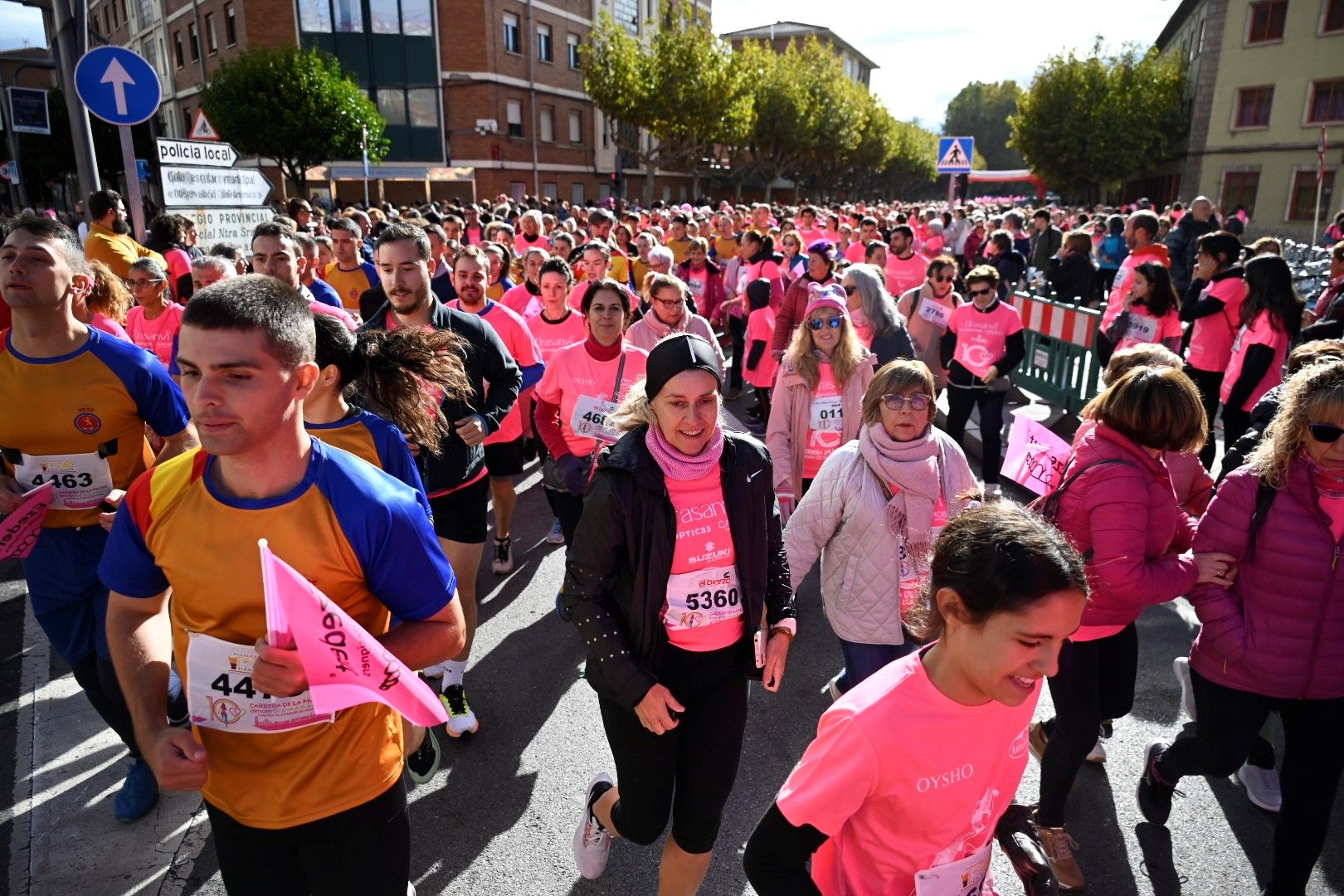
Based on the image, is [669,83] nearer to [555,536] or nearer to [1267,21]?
[1267,21]

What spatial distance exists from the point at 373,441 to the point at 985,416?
5.36 meters

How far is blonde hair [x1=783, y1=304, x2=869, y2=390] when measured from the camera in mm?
4613

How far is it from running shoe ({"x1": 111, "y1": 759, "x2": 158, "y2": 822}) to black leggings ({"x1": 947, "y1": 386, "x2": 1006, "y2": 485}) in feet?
19.3

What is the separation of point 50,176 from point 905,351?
5166 cm

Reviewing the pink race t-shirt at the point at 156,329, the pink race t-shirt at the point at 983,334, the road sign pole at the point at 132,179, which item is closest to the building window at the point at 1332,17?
the pink race t-shirt at the point at 983,334

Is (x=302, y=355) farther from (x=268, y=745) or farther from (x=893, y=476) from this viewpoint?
(x=893, y=476)

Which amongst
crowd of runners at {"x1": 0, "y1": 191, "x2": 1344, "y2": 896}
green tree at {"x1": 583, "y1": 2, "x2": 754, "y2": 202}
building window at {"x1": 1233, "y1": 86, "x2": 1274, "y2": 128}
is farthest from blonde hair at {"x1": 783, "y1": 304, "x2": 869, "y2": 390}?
building window at {"x1": 1233, "y1": 86, "x2": 1274, "y2": 128}

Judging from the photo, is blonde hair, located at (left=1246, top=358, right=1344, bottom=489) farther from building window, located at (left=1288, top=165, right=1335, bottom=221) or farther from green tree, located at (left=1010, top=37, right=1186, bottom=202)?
green tree, located at (left=1010, top=37, right=1186, bottom=202)

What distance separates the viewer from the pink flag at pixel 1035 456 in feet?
11.0

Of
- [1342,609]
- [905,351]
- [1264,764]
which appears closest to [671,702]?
[1342,609]

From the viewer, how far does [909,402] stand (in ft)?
10.8

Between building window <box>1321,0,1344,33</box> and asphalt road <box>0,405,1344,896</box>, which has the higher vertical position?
building window <box>1321,0,1344,33</box>

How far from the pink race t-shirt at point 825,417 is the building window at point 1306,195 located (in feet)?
132

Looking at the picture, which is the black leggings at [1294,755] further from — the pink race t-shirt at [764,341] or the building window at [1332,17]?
the building window at [1332,17]
